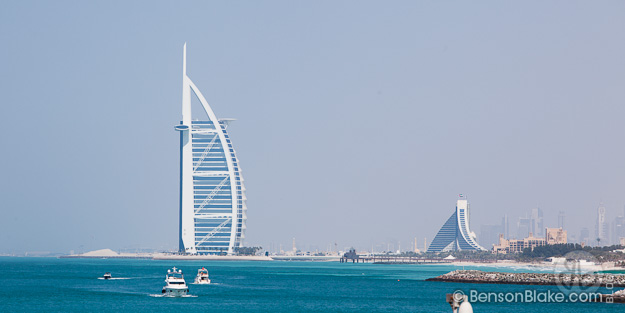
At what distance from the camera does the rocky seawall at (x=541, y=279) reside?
96938 millimetres

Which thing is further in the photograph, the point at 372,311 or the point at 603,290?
the point at 603,290

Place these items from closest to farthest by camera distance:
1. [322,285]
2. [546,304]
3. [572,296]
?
[546,304]
[572,296]
[322,285]

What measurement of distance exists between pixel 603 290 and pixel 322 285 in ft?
108

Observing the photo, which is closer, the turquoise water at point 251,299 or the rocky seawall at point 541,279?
the turquoise water at point 251,299

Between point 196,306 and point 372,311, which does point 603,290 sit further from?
point 196,306

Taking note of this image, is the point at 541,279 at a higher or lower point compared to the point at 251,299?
higher

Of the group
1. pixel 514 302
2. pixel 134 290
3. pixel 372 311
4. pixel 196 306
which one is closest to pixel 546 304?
pixel 514 302

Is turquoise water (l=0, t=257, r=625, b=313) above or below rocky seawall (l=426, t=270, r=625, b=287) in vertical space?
below

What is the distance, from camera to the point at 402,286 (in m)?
109

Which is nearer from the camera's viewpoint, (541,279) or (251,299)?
(251,299)

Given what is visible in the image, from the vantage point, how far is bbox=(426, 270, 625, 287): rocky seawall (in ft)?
318

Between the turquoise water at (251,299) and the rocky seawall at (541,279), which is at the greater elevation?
the rocky seawall at (541,279)

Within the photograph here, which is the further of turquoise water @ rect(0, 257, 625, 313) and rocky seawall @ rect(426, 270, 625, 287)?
rocky seawall @ rect(426, 270, 625, 287)

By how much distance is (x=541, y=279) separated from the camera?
10850 centimetres
